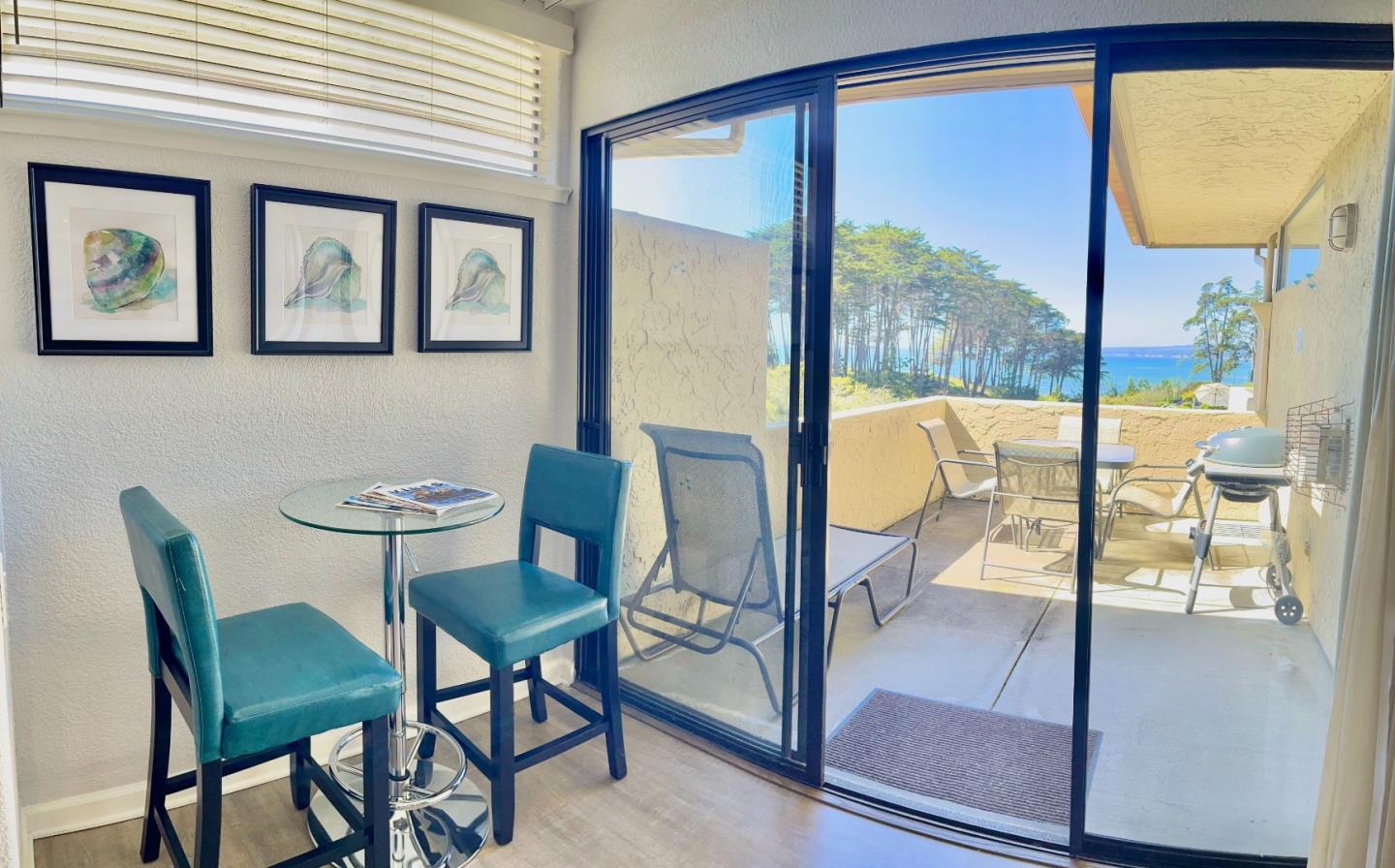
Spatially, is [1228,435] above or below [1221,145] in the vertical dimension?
below

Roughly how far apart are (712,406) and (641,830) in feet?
4.17

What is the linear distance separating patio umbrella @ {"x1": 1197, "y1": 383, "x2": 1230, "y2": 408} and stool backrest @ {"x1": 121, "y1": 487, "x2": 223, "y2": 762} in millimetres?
2277

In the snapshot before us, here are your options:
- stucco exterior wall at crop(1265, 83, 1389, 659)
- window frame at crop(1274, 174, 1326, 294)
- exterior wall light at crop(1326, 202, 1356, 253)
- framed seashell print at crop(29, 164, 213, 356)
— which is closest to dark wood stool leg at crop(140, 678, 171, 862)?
framed seashell print at crop(29, 164, 213, 356)

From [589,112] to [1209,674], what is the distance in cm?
259

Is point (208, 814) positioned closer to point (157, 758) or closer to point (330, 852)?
point (330, 852)

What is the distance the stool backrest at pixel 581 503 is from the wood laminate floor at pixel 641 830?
538mm

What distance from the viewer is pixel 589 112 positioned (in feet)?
9.66

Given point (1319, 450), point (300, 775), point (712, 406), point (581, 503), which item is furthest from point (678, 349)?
point (1319, 450)

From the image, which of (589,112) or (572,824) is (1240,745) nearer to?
(572,824)

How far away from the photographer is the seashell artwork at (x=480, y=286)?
2.74m

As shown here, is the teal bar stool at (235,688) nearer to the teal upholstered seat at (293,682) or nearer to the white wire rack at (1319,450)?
the teal upholstered seat at (293,682)

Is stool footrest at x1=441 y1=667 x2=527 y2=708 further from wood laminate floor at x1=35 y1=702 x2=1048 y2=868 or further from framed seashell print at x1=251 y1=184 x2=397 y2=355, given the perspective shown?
framed seashell print at x1=251 y1=184 x2=397 y2=355

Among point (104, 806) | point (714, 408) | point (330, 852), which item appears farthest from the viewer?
point (714, 408)

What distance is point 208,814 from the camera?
1702 millimetres
